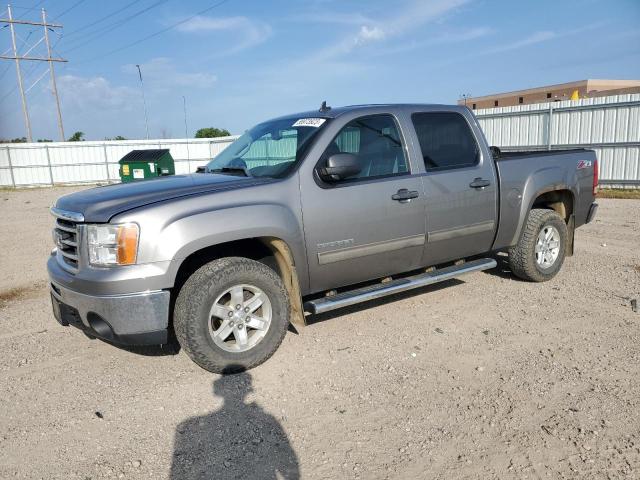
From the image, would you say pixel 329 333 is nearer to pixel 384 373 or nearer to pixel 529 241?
pixel 384 373

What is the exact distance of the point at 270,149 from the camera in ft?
14.8

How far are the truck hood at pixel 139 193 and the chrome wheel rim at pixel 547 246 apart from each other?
3412 mm

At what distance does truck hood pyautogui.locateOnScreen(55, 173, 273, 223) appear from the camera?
3.45 meters

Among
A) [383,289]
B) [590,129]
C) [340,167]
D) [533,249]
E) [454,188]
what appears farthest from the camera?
[590,129]

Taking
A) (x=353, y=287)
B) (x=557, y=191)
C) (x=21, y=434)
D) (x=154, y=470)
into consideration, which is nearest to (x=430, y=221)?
(x=353, y=287)

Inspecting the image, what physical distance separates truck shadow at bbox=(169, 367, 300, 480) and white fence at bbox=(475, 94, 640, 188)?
1492cm

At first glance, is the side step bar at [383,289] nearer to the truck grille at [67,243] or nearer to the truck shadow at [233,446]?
the truck shadow at [233,446]

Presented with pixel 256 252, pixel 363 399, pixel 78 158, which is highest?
pixel 78 158

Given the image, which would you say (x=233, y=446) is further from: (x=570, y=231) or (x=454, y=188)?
(x=570, y=231)

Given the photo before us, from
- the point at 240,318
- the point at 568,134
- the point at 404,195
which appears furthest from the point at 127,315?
the point at 568,134

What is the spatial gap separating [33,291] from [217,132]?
47.8 metres

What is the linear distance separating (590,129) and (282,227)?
1469cm

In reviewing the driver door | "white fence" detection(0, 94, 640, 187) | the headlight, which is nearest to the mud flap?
the driver door

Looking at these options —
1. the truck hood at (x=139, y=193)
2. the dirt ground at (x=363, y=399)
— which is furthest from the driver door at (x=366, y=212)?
the dirt ground at (x=363, y=399)
